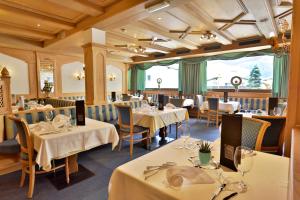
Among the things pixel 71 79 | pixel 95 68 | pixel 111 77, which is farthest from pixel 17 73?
pixel 111 77

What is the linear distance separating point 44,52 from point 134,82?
4.46 m

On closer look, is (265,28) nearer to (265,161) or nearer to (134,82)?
(265,161)

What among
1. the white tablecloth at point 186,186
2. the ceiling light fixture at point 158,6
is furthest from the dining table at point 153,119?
the white tablecloth at point 186,186

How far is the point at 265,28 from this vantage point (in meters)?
4.27

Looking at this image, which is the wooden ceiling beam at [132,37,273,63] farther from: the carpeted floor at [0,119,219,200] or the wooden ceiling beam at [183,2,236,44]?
the carpeted floor at [0,119,219,200]

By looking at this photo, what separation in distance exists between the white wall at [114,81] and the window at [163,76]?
1409 millimetres

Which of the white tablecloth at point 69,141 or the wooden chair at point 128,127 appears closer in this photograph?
the white tablecloth at point 69,141

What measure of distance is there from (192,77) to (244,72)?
194cm

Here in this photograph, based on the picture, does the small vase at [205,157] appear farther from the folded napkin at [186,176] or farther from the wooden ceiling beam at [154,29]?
the wooden ceiling beam at [154,29]

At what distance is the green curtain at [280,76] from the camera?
5.37 m

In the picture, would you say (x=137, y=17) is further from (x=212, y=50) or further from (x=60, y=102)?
(x=212, y=50)

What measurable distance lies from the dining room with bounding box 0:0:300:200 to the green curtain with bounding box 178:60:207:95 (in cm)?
4

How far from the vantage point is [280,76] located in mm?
5488

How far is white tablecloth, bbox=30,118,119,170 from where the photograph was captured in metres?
1.95
